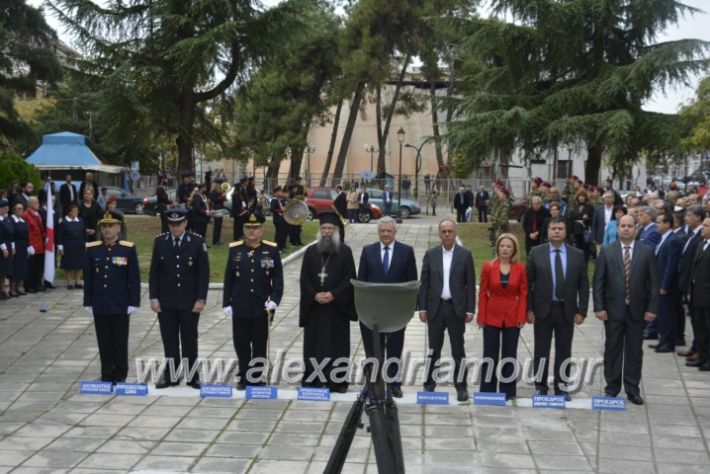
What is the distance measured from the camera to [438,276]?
8914 mm

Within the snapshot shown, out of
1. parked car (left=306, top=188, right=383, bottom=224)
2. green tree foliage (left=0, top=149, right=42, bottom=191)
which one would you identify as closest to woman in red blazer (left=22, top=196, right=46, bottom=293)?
green tree foliage (left=0, top=149, right=42, bottom=191)

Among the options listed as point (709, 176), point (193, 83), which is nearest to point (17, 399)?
point (193, 83)

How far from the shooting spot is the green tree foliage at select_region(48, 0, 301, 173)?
83.6ft

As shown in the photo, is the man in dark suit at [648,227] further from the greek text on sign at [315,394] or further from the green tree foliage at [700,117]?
the green tree foliage at [700,117]

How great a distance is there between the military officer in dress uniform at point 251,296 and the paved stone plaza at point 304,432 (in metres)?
0.48

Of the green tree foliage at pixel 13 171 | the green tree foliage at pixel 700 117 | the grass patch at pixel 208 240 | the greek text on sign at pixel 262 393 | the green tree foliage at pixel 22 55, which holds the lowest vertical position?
the greek text on sign at pixel 262 393

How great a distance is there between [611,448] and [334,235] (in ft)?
11.6

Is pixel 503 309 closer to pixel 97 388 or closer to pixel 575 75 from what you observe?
pixel 97 388

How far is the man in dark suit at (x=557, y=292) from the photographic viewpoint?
875cm

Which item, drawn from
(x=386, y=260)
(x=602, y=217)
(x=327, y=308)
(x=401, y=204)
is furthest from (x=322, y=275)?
(x=401, y=204)

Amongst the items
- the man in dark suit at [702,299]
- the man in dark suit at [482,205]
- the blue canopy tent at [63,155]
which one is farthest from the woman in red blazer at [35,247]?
the man in dark suit at [482,205]

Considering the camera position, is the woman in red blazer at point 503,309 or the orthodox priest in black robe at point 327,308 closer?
the woman in red blazer at point 503,309

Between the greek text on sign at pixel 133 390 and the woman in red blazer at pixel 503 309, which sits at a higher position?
the woman in red blazer at pixel 503 309

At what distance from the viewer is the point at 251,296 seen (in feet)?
30.3
